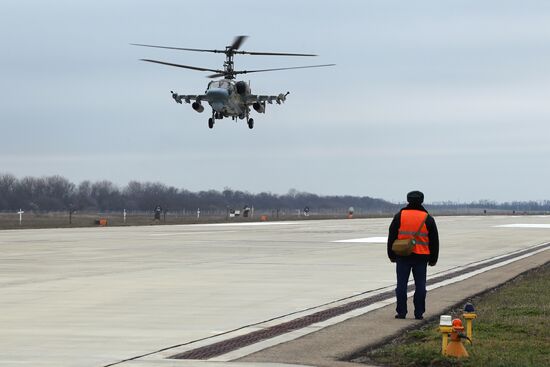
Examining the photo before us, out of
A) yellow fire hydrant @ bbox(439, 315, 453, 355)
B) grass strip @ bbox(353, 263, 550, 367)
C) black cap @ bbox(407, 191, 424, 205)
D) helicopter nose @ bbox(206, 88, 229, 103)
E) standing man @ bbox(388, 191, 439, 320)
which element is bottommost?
grass strip @ bbox(353, 263, 550, 367)

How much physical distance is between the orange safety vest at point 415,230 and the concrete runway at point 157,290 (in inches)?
96.2

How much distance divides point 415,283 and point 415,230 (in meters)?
0.92

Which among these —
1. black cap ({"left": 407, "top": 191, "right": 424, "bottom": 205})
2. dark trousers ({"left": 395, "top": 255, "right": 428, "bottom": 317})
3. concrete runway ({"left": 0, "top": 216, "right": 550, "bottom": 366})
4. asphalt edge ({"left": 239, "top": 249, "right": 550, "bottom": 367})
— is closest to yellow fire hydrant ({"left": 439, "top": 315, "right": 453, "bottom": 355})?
asphalt edge ({"left": 239, "top": 249, "right": 550, "bottom": 367})

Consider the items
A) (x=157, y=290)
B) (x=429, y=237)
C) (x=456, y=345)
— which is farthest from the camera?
(x=157, y=290)

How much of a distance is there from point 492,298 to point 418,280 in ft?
14.6

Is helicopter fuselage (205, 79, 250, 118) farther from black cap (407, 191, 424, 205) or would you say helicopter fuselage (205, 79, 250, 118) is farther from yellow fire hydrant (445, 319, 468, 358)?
yellow fire hydrant (445, 319, 468, 358)

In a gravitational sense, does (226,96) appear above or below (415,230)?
above

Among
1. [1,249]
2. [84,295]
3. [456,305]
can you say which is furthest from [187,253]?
[456,305]

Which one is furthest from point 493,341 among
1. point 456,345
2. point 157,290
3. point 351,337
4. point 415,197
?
point 157,290

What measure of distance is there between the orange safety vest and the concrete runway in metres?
2.44

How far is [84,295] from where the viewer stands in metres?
22.1

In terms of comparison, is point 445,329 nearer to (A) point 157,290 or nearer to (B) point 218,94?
(A) point 157,290

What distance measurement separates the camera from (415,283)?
18.6 m

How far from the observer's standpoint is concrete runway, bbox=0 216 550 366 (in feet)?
49.4
